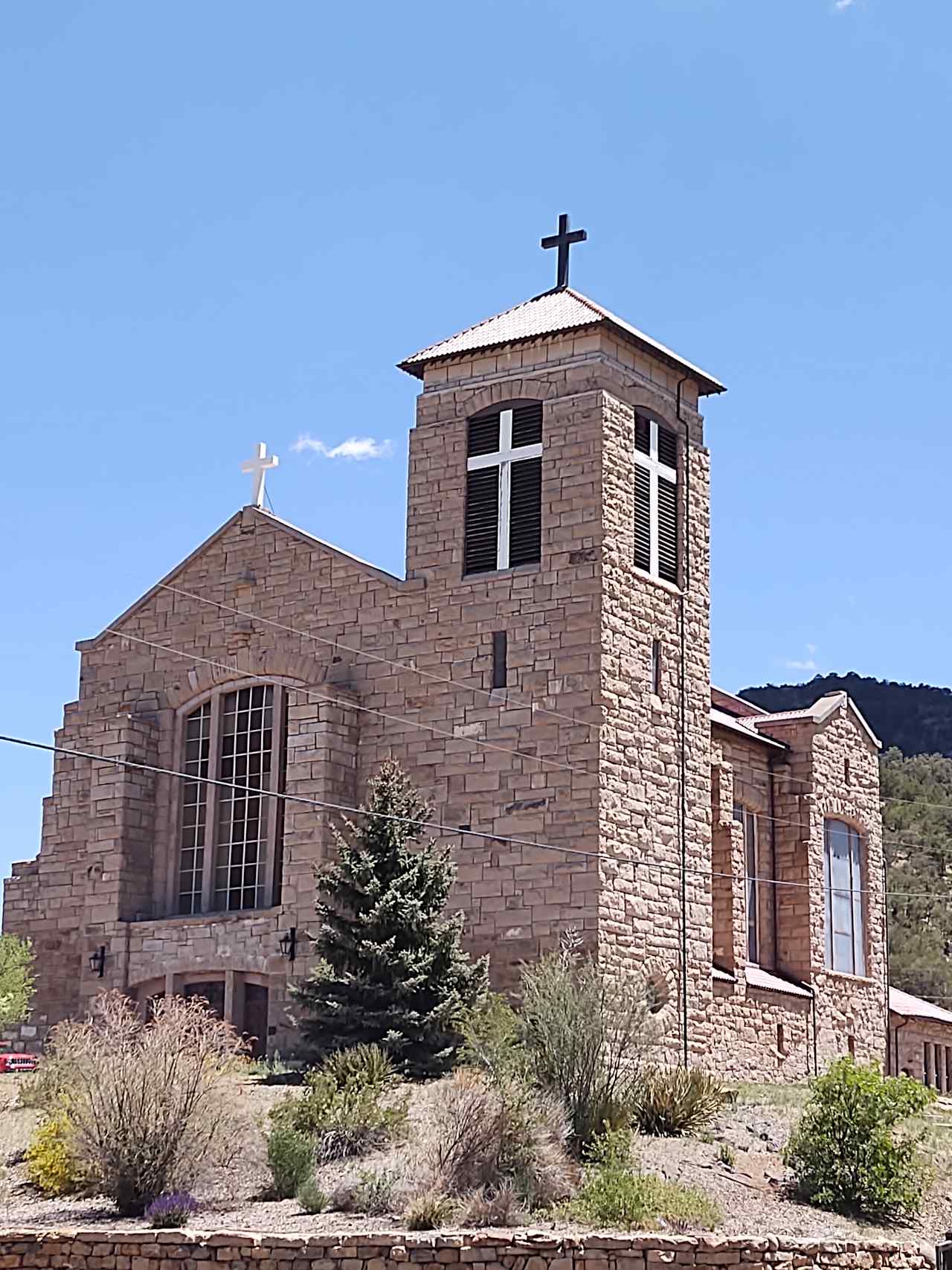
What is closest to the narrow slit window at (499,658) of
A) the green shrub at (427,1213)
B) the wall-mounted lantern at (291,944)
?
the wall-mounted lantern at (291,944)

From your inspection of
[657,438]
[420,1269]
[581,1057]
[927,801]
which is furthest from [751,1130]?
[927,801]

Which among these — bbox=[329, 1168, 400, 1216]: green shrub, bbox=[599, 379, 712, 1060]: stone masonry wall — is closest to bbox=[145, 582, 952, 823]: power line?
bbox=[599, 379, 712, 1060]: stone masonry wall

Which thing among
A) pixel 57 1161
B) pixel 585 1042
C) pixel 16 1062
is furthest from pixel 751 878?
pixel 57 1161

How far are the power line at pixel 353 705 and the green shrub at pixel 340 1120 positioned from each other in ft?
23.7

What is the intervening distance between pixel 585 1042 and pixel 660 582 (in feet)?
31.5

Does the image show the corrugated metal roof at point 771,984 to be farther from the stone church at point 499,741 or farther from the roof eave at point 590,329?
the roof eave at point 590,329

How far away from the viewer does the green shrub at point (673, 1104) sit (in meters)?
23.6

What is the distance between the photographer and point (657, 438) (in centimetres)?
3112

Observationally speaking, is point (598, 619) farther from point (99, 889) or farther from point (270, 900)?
point (99, 889)

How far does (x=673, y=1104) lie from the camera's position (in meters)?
23.8

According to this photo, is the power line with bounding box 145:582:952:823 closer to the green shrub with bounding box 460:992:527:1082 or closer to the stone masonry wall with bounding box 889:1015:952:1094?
the green shrub with bounding box 460:992:527:1082

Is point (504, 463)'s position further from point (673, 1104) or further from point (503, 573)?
point (673, 1104)

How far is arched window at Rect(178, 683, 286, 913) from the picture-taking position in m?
30.9

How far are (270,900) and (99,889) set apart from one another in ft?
10.7
